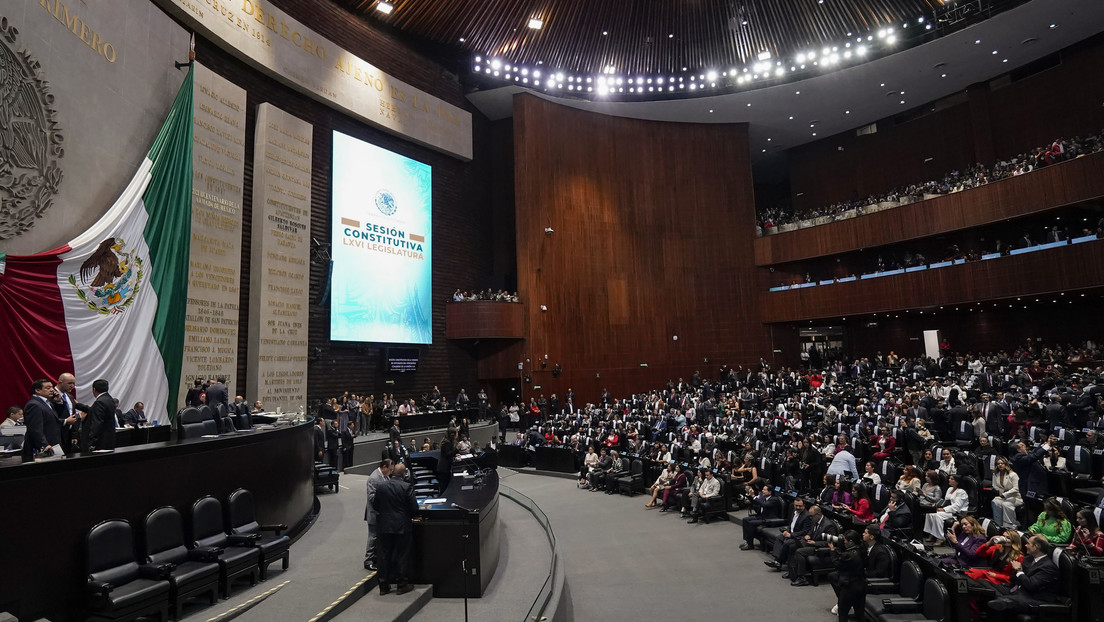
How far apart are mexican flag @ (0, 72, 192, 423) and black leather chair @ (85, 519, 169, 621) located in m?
5.18

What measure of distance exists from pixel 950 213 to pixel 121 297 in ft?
77.5

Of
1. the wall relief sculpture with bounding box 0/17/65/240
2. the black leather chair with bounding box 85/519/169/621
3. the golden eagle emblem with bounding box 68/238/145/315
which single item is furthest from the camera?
the golden eagle emblem with bounding box 68/238/145/315

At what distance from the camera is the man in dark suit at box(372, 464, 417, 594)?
5.84 meters

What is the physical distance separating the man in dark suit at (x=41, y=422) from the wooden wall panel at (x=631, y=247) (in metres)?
17.1

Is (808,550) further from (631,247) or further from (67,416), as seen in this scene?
(631,247)

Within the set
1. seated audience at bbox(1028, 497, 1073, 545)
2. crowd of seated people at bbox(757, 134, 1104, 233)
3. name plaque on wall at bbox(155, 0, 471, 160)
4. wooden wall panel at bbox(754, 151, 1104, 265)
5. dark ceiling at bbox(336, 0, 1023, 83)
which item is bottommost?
seated audience at bbox(1028, 497, 1073, 545)

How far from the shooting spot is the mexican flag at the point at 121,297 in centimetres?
860

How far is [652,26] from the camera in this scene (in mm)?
21484

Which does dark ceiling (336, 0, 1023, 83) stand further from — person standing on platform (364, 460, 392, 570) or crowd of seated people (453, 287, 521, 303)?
person standing on platform (364, 460, 392, 570)

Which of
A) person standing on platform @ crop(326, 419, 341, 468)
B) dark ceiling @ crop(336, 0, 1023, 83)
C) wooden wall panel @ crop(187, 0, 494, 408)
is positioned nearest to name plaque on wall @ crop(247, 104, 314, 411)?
wooden wall panel @ crop(187, 0, 494, 408)

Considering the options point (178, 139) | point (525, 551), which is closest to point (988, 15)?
point (525, 551)

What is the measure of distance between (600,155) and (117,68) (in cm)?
1710

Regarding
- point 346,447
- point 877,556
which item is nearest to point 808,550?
point 877,556

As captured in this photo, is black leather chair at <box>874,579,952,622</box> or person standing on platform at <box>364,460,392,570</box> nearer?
black leather chair at <box>874,579,952,622</box>
